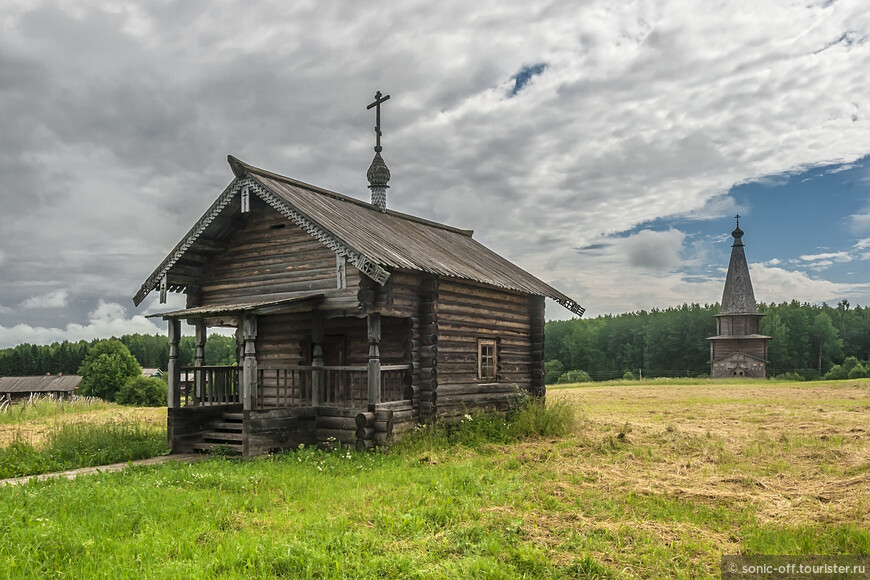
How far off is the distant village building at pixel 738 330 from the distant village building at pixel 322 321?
45.8m

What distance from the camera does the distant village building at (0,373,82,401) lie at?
2392 inches

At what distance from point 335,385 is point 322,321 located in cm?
161

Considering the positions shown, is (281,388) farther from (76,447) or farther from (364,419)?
(76,447)

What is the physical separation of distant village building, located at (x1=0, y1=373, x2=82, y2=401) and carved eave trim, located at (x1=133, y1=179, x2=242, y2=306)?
48719 mm

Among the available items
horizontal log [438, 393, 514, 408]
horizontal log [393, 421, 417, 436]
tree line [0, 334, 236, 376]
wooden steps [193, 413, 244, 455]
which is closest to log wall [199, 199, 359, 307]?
horizontal log [393, 421, 417, 436]

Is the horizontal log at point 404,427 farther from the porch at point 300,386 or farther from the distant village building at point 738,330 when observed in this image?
the distant village building at point 738,330

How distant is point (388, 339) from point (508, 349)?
463 centimetres

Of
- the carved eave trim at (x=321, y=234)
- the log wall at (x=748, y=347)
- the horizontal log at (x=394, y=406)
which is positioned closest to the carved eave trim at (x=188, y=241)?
the carved eave trim at (x=321, y=234)

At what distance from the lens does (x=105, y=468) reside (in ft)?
43.7

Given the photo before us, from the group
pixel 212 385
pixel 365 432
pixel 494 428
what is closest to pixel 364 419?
pixel 365 432

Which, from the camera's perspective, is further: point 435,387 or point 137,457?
point 435,387

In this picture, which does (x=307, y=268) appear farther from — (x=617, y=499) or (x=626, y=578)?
(x=626, y=578)

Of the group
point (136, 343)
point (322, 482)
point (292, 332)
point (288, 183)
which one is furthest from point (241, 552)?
point (136, 343)

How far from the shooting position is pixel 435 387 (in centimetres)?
1686
